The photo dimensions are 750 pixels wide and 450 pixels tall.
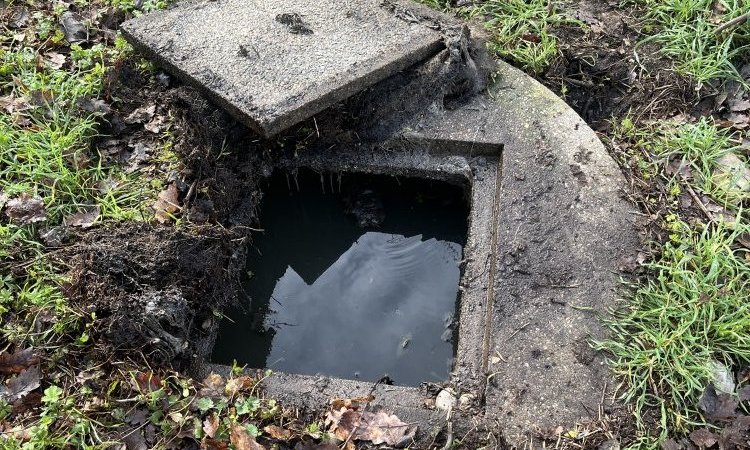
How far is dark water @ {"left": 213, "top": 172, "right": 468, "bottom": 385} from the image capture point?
356 centimetres

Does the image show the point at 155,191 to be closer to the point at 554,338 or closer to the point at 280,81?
the point at 280,81

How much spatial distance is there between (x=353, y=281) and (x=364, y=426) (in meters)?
1.21

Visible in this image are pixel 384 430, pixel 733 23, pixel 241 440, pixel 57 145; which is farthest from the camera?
pixel 733 23

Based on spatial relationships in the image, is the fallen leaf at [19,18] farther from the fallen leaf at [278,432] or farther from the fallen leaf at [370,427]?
the fallen leaf at [370,427]

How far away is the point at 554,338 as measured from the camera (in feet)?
10.3

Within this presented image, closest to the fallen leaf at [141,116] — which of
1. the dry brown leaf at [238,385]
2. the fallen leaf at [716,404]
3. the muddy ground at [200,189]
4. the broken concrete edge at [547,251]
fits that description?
the muddy ground at [200,189]

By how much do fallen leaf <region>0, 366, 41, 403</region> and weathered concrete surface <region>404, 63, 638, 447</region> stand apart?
1913mm

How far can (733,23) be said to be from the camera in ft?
13.8

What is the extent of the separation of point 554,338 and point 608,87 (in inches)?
80.7

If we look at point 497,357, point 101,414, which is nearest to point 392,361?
point 497,357

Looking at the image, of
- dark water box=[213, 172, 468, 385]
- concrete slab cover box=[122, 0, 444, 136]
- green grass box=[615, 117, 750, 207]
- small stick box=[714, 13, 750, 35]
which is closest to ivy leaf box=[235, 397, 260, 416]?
dark water box=[213, 172, 468, 385]

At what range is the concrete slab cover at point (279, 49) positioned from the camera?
3605 millimetres

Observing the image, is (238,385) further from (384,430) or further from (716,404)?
(716,404)

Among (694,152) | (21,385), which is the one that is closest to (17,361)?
(21,385)
